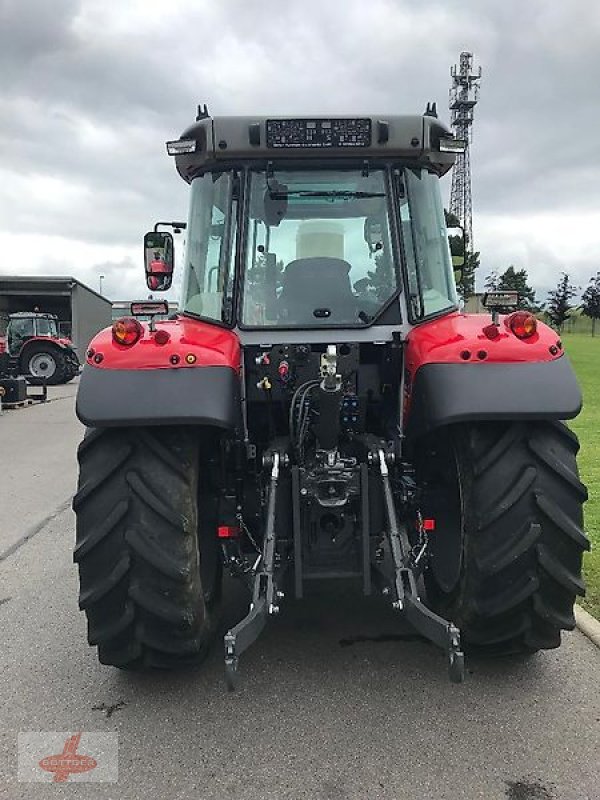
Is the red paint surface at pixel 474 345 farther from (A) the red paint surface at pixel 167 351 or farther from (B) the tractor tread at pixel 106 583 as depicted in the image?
(B) the tractor tread at pixel 106 583

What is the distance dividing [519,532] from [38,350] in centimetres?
2412

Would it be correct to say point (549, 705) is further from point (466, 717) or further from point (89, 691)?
point (89, 691)

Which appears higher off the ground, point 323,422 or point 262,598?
point 323,422

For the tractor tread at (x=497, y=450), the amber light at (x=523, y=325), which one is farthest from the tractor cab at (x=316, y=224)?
the tractor tread at (x=497, y=450)

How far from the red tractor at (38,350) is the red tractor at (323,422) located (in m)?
22.2

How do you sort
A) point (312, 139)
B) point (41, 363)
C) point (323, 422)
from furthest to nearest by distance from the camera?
point (41, 363)
point (312, 139)
point (323, 422)


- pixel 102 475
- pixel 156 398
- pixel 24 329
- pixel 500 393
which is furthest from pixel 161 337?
pixel 24 329

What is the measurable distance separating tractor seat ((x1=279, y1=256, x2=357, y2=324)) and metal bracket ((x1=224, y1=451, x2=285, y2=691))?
2.58ft

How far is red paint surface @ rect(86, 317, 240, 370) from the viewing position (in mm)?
3240

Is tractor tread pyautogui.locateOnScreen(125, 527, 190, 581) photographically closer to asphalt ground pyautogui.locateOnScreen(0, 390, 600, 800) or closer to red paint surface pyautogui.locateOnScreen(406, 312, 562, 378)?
asphalt ground pyautogui.locateOnScreen(0, 390, 600, 800)

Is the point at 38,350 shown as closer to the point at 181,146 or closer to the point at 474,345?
the point at 181,146

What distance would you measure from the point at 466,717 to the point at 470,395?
1.39 meters

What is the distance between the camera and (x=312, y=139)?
3.70m

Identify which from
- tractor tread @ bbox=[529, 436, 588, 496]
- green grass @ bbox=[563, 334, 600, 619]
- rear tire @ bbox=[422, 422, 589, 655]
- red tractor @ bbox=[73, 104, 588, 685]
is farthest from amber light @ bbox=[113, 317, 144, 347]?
green grass @ bbox=[563, 334, 600, 619]
